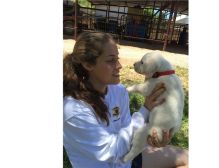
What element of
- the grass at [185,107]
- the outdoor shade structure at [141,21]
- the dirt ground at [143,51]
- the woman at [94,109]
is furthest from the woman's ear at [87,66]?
the outdoor shade structure at [141,21]

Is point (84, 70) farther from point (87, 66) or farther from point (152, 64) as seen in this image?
point (152, 64)

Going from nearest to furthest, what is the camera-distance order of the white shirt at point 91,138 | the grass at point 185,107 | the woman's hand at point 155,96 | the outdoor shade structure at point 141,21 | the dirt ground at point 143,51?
the white shirt at point 91,138 < the woman's hand at point 155,96 < the grass at point 185,107 < the dirt ground at point 143,51 < the outdoor shade structure at point 141,21

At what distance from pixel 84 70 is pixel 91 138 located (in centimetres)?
28

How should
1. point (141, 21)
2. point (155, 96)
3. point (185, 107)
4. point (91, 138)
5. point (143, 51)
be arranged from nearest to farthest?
point (91, 138) < point (155, 96) < point (185, 107) < point (143, 51) < point (141, 21)

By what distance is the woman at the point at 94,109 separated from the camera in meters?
1.29

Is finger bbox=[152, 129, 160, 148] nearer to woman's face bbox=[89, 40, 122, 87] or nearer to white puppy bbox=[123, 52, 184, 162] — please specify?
white puppy bbox=[123, 52, 184, 162]

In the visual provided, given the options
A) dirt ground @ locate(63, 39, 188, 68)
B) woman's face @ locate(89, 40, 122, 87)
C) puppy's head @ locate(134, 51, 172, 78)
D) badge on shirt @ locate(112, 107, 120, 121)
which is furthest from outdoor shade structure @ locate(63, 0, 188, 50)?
woman's face @ locate(89, 40, 122, 87)

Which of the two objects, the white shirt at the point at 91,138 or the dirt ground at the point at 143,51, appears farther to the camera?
the dirt ground at the point at 143,51

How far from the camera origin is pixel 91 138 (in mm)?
1295

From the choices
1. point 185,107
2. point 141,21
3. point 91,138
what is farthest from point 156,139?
point 141,21

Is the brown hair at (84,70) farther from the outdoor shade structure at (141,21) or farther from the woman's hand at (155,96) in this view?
the outdoor shade structure at (141,21)

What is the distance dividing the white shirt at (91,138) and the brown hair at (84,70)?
0.03 m
